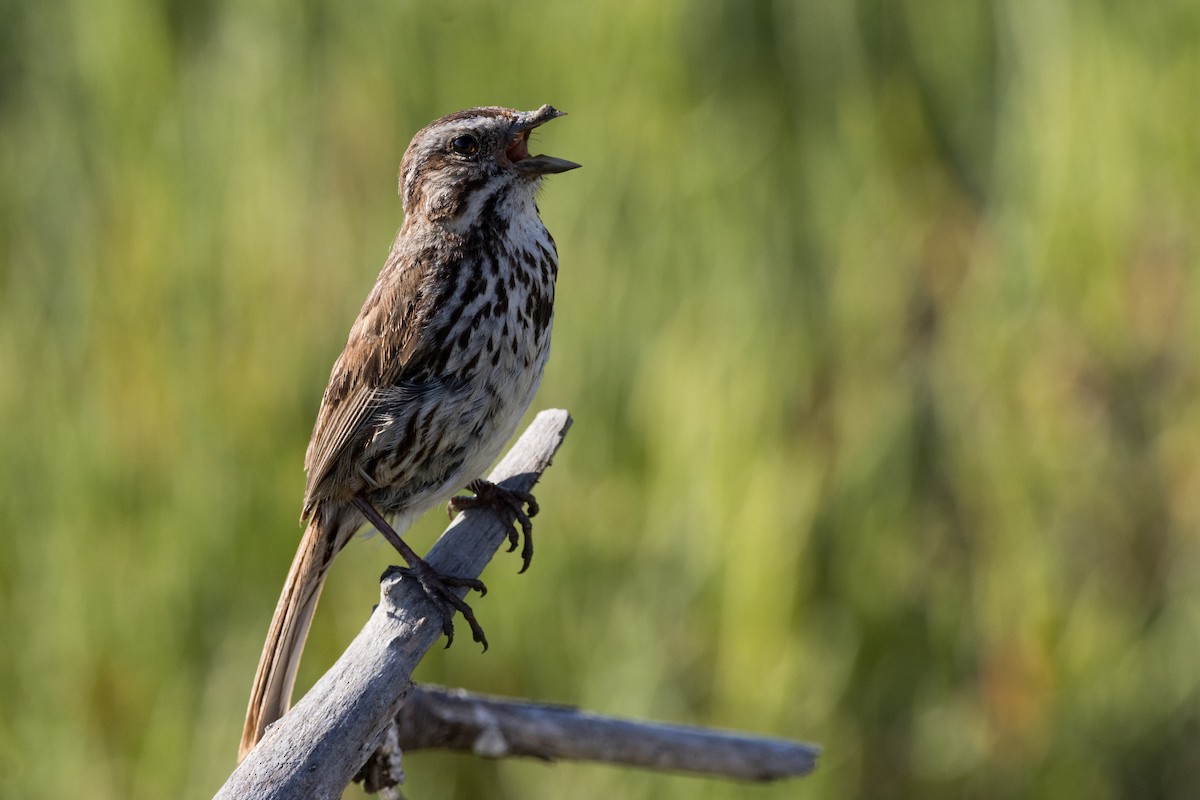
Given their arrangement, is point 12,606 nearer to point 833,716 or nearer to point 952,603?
point 833,716

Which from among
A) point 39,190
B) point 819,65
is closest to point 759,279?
point 819,65

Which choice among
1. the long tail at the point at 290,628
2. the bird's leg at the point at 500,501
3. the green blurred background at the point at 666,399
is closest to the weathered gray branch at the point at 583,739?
the long tail at the point at 290,628

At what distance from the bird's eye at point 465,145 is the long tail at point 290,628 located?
70 cm

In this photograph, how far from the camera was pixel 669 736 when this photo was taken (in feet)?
8.38

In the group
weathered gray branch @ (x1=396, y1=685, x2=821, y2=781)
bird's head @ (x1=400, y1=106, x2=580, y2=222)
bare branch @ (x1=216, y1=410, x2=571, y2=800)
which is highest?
bird's head @ (x1=400, y1=106, x2=580, y2=222)

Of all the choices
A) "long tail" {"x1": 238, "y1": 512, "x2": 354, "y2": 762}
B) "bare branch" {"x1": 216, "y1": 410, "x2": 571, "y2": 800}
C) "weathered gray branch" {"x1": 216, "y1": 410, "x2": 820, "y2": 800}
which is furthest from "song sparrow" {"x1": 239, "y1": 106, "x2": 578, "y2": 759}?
"bare branch" {"x1": 216, "y1": 410, "x2": 571, "y2": 800}

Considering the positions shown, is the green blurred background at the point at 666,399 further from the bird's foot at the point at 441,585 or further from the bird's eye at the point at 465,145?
the bird's eye at the point at 465,145

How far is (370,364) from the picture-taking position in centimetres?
270

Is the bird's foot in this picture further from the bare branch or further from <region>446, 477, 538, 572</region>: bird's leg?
<region>446, 477, 538, 572</region>: bird's leg

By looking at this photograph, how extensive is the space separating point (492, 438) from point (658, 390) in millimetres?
861

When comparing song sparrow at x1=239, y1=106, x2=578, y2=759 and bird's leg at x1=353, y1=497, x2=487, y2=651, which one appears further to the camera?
song sparrow at x1=239, y1=106, x2=578, y2=759

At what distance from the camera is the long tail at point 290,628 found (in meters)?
2.54

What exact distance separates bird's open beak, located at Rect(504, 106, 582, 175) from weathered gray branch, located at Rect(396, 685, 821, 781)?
89cm

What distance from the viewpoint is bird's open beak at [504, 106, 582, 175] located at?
8.57ft
